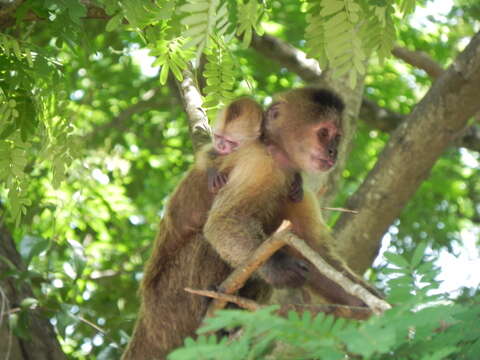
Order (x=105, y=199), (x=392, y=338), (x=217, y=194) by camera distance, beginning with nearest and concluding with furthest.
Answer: (x=392, y=338), (x=217, y=194), (x=105, y=199)

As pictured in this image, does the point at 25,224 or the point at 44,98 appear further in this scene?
the point at 25,224

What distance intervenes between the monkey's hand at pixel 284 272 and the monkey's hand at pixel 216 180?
3.14ft

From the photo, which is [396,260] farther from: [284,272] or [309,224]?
[309,224]

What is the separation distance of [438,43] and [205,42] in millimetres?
9175

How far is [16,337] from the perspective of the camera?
262 inches

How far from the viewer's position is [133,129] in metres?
12.7

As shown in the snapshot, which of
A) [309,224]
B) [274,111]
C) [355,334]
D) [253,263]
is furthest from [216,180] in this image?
[355,334]

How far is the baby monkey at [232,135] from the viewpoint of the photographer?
651 cm

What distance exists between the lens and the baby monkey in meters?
6.51

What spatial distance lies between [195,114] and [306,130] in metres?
1.24

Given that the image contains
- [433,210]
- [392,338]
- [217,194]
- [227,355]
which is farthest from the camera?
[433,210]

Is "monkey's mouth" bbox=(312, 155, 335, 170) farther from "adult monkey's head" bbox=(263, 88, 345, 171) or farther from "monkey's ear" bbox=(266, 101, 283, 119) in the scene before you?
"monkey's ear" bbox=(266, 101, 283, 119)

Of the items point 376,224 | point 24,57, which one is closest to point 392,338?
point 24,57

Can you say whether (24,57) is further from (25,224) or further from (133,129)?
(133,129)
